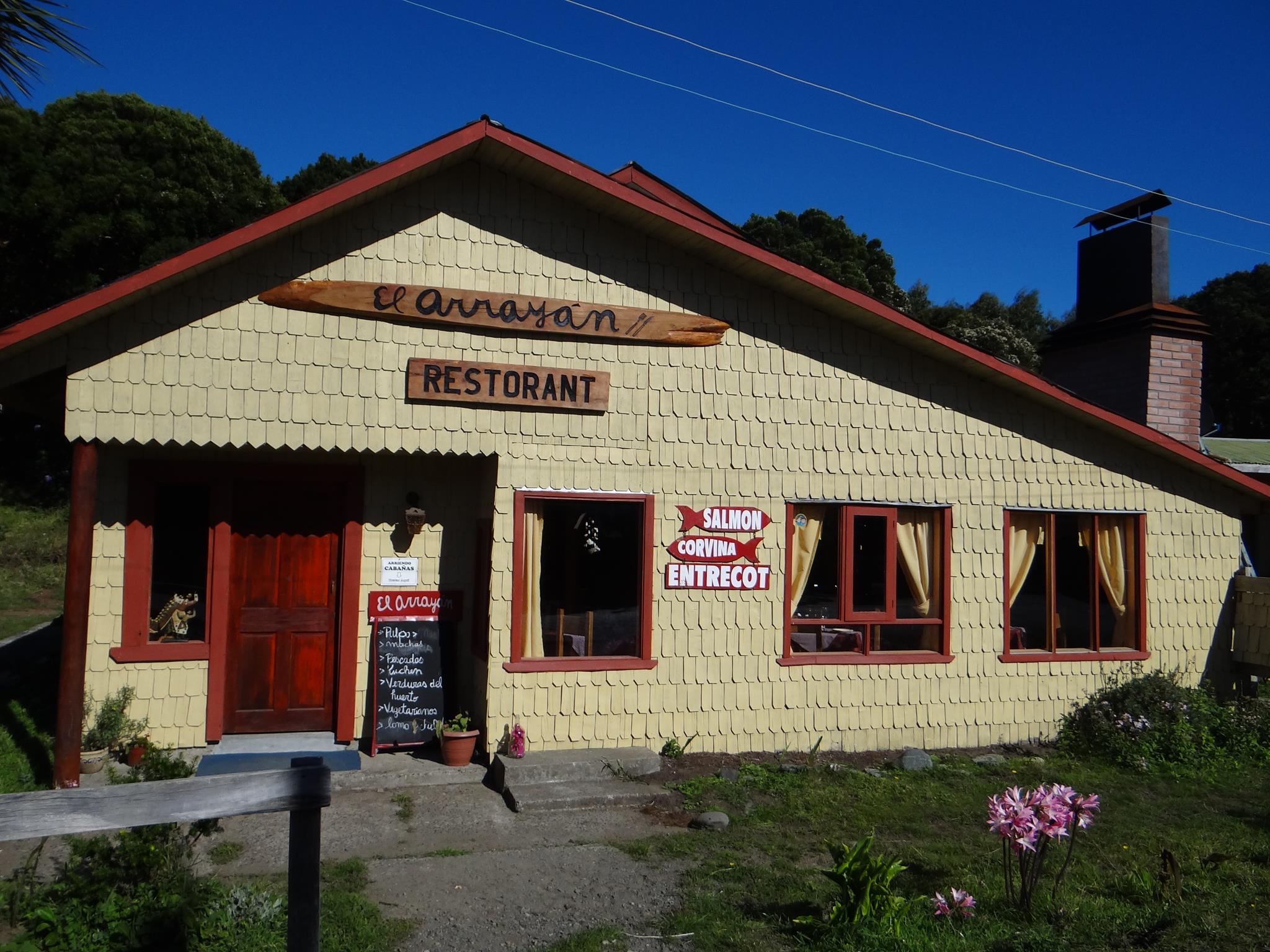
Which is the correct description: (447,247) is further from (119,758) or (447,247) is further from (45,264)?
(45,264)

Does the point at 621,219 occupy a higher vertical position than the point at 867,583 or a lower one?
higher

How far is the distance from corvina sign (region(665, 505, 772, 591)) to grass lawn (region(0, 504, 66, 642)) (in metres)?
10.6

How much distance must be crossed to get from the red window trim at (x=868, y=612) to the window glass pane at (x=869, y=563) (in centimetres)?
5

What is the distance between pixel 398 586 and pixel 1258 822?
24.5ft

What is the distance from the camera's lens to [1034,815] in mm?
5133

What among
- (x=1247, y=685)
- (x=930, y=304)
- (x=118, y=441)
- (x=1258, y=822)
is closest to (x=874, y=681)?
(x=1258, y=822)

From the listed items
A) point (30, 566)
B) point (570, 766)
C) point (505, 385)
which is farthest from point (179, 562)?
point (30, 566)

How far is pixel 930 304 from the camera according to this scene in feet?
145

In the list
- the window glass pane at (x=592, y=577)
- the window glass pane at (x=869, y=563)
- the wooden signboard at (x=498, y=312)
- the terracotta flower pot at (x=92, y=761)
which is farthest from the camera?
the window glass pane at (x=869, y=563)

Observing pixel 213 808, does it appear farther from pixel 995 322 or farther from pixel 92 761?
pixel 995 322

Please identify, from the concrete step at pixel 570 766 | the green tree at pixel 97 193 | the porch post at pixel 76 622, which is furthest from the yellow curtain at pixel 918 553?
the green tree at pixel 97 193

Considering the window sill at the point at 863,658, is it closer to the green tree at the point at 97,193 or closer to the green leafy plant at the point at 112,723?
the green leafy plant at the point at 112,723

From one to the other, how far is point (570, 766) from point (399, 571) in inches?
95.8

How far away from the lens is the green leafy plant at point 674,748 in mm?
8805
